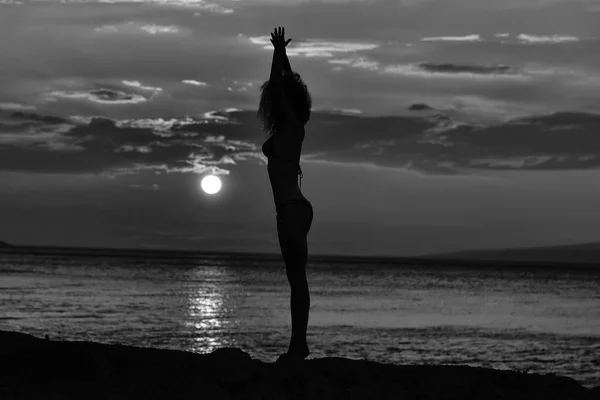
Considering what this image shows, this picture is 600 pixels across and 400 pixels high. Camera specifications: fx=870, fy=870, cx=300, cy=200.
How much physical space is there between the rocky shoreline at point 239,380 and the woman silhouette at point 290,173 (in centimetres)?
67

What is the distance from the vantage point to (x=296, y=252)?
27.4 ft

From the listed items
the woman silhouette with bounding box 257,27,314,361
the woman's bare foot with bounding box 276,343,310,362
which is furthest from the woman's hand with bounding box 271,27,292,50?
the woman's bare foot with bounding box 276,343,310,362

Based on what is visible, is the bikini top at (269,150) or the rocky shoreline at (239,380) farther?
the bikini top at (269,150)

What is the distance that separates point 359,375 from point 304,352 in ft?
2.92

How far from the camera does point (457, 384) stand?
7.63 meters

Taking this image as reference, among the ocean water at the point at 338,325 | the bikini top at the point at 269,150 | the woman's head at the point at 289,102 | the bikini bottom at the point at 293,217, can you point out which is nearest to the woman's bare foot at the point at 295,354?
the bikini bottom at the point at 293,217

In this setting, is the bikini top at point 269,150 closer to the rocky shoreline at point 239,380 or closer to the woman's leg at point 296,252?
the woman's leg at point 296,252

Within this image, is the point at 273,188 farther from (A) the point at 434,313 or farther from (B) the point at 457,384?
(A) the point at 434,313

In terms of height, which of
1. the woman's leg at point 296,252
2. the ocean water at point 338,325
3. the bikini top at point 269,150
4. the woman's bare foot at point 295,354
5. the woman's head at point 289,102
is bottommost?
the ocean water at point 338,325

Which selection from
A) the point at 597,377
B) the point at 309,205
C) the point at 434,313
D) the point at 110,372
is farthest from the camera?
the point at 434,313

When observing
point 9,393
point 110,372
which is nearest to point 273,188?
point 110,372

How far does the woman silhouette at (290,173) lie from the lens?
8.32m

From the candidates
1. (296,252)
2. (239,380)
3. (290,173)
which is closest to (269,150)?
(290,173)

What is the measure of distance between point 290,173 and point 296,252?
770 mm
